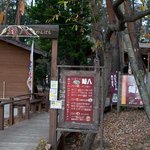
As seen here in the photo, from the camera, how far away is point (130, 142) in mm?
13469

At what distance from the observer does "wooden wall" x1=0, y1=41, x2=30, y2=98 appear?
24.1m

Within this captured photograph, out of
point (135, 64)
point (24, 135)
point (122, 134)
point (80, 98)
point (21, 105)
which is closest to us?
point (80, 98)

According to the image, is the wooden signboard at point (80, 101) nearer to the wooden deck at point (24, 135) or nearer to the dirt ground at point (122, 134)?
the wooden deck at point (24, 135)

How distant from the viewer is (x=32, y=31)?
35.1ft

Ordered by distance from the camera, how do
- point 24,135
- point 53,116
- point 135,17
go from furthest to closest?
1. point 24,135
2. point 53,116
3. point 135,17

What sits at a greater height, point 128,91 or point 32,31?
point 32,31

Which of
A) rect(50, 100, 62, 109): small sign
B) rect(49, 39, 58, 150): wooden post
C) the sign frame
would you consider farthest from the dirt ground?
rect(50, 100, 62, 109): small sign

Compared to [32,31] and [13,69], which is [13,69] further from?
[32,31]

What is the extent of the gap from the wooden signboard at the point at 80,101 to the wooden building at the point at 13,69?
46.0ft

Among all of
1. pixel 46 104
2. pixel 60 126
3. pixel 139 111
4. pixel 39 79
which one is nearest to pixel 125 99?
pixel 139 111

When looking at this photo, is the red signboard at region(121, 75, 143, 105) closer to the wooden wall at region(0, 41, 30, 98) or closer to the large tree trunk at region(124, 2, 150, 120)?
the wooden wall at region(0, 41, 30, 98)

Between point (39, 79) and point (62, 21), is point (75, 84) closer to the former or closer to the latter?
point (62, 21)

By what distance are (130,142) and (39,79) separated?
691 inches

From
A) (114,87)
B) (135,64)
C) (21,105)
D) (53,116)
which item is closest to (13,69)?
(114,87)
